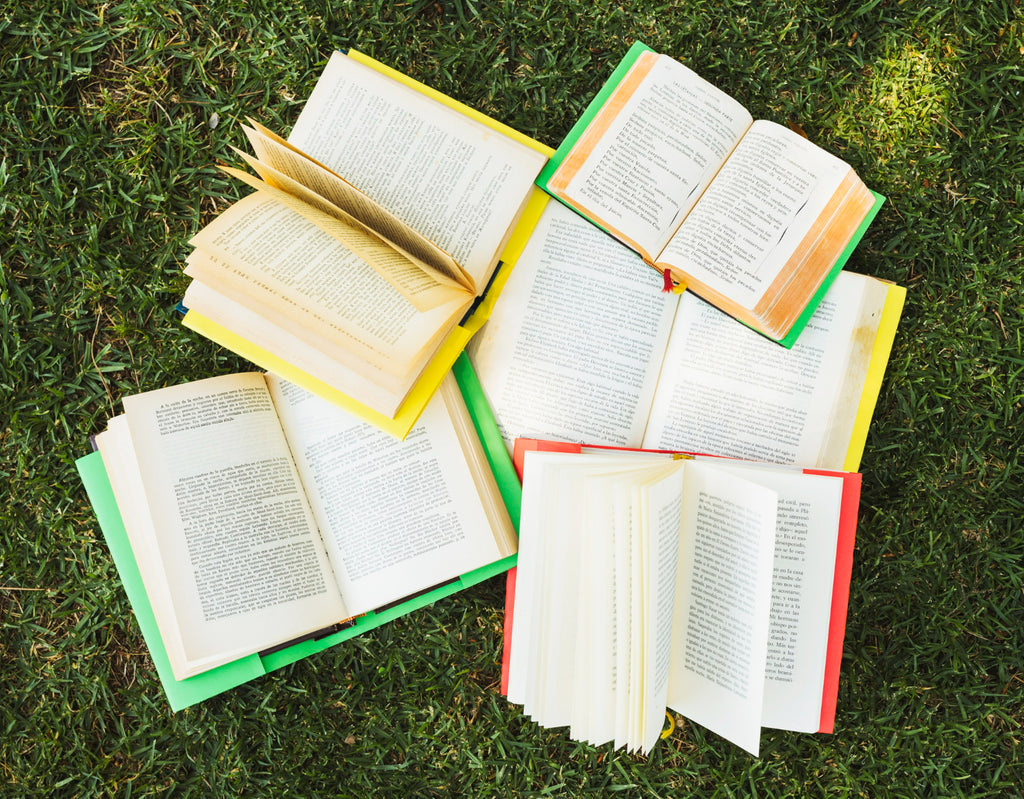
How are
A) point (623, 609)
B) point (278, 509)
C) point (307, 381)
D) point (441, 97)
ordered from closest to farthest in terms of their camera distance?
point (623, 609) < point (307, 381) < point (278, 509) < point (441, 97)

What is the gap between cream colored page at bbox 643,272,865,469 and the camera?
1.62 m

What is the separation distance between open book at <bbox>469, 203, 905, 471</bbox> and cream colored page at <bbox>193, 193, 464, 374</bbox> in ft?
0.95

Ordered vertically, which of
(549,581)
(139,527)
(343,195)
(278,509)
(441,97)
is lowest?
(139,527)

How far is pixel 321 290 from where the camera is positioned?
55.1 inches

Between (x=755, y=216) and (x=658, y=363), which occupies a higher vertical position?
(x=755, y=216)

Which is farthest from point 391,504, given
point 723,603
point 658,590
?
point 723,603

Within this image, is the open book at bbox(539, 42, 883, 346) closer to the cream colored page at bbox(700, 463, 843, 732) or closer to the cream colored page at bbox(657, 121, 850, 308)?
the cream colored page at bbox(657, 121, 850, 308)

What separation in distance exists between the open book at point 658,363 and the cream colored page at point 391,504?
0.55ft

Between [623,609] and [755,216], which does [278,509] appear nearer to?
[623,609]

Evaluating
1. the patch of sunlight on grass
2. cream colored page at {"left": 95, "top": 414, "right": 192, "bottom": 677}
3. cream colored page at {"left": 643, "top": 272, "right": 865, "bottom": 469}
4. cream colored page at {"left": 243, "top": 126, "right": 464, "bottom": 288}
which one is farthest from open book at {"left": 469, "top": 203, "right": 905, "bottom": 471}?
cream colored page at {"left": 95, "top": 414, "right": 192, "bottom": 677}

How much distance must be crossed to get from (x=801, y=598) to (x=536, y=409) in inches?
26.2

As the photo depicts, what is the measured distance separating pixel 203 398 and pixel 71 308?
0.46 metres

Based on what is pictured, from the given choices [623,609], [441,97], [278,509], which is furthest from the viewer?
[441,97]

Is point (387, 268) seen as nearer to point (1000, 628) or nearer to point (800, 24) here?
point (800, 24)
